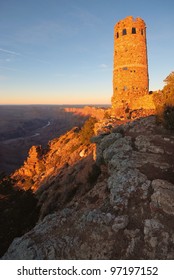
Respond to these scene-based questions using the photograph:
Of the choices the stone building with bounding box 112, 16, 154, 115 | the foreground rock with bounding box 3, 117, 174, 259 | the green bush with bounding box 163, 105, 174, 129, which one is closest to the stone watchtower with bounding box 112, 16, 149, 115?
the stone building with bounding box 112, 16, 154, 115

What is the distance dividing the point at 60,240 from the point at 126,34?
25319 millimetres

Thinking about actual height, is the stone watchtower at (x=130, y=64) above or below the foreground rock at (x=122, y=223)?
above

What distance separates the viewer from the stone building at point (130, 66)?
26.2 metres

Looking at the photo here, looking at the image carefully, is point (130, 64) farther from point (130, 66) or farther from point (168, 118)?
point (168, 118)

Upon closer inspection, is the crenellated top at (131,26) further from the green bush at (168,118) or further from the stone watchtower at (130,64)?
the green bush at (168,118)

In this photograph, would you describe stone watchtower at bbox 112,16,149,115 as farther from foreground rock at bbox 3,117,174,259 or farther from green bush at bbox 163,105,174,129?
foreground rock at bbox 3,117,174,259

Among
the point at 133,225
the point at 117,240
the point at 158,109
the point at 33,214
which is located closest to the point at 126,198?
the point at 133,225

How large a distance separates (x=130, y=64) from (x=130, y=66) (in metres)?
0.23

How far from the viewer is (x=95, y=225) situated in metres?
7.95

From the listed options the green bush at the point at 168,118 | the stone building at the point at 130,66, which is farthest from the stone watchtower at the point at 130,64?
the green bush at the point at 168,118

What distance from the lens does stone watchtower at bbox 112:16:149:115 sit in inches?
1032

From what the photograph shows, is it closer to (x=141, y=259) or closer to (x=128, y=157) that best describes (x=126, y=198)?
(x=141, y=259)

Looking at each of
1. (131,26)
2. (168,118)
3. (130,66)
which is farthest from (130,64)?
(168,118)

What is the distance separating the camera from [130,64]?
26359mm
